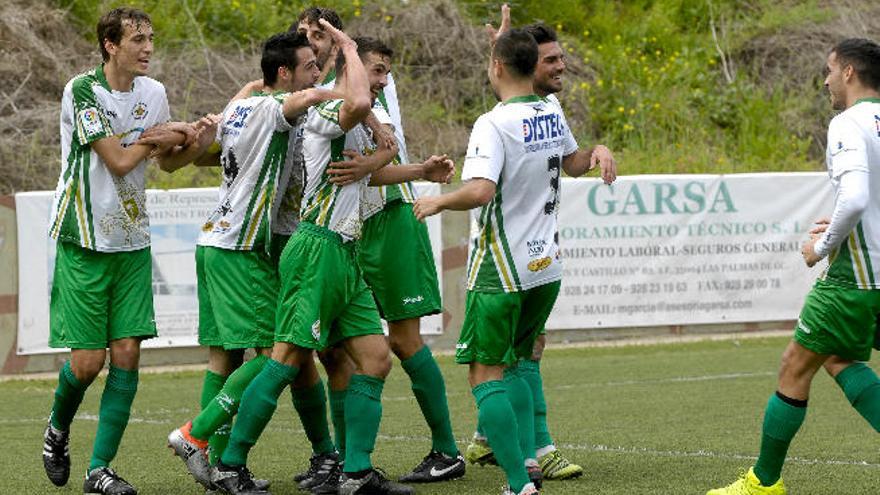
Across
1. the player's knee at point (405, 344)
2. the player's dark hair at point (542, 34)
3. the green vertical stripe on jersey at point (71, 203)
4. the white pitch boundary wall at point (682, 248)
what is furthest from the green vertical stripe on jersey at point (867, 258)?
the white pitch boundary wall at point (682, 248)

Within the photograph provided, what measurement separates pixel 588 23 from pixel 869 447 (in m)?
15.8

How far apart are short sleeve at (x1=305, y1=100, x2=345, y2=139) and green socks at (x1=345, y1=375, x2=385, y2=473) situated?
1.09m

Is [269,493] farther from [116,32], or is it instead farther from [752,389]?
[752,389]

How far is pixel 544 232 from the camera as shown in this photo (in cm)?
693

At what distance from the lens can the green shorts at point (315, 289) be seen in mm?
6879

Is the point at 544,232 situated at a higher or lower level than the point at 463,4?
lower

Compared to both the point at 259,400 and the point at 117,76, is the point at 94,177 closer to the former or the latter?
the point at 117,76

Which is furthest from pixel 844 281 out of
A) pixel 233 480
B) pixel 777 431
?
pixel 233 480

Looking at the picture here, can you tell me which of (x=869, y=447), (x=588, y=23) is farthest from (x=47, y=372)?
(x=588, y=23)

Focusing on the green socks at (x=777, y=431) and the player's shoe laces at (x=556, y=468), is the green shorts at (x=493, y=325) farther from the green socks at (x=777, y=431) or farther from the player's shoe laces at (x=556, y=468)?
the green socks at (x=777, y=431)

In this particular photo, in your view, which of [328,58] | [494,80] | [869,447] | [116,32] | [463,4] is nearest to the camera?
[494,80]

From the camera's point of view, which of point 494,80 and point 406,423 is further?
point 406,423

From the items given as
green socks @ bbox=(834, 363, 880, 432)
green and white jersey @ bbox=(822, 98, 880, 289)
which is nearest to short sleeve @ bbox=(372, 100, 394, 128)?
green and white jersey @ bbox=(822, 98, 880, 289)

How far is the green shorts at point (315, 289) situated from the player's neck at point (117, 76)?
1152mm
